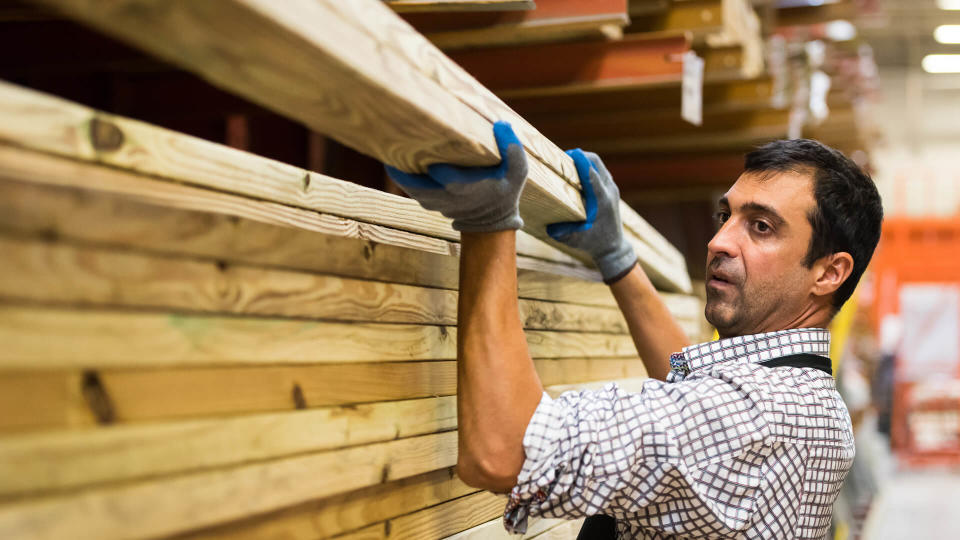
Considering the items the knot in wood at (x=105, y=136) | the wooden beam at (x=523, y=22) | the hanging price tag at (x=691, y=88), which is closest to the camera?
the knot in wood at (x=105, y=136)

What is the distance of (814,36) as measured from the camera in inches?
248

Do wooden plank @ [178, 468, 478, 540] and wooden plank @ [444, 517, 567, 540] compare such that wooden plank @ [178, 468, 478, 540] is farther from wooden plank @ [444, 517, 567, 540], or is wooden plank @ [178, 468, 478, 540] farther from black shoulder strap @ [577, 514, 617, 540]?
black shoulder strap @ [577, 514, 617, 540]

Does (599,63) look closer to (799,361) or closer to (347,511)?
(799,361)

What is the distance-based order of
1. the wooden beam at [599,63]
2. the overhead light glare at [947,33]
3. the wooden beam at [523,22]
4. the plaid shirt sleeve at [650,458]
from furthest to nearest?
1. the overhead light glare at [947,33]
2. the wooden beam at [599,63]
3. the wooden beam at [523,22]
4. the plaid shirt sleeve at [650,458]

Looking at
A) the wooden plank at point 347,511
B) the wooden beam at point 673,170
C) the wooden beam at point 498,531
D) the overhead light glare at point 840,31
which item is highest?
the overhead light glare at point 840,31

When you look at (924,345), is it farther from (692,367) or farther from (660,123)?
(692,367)

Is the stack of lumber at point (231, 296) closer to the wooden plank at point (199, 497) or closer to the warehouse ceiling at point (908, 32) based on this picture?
the wooden plank at point (199, 497)

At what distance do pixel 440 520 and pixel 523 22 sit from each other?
1979 millimetres

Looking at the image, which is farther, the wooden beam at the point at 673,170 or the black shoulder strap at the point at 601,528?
the wooden beam at the point at 673,170

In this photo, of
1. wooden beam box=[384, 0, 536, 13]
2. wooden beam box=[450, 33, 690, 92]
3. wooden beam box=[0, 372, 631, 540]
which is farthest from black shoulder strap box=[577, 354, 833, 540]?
wooden beam box=[450, 33, 690, 92]

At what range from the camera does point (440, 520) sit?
2.26 metres

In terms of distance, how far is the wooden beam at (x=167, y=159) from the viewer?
3.98 feet

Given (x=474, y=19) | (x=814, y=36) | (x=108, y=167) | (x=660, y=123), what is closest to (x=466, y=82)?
(x=108, y=167)

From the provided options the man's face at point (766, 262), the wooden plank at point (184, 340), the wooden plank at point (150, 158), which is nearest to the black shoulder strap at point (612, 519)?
the man's face at point (766, 262)
